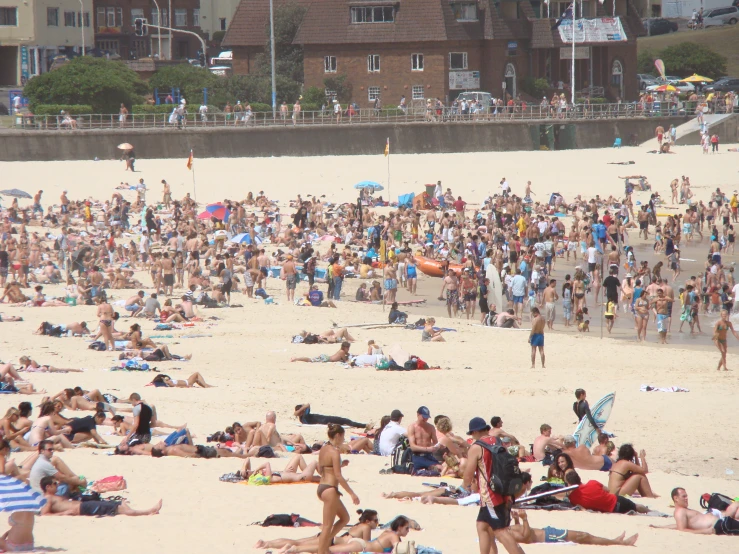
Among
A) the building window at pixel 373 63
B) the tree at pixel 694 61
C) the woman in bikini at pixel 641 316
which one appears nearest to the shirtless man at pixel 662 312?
the woman in bikini at pixel 641 316

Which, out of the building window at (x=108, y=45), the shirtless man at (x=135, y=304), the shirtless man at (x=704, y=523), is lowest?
the shirtless man at (x=704, y=523)

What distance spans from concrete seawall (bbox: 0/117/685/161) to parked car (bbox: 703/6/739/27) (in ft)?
108

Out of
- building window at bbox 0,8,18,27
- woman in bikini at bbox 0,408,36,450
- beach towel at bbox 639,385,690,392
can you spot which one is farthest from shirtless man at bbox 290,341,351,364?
building window at bbox 0,8,18,27

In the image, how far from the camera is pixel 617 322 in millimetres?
20734

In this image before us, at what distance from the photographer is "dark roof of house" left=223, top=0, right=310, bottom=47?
52.4 metres

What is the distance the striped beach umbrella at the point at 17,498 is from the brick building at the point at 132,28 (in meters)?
57.5

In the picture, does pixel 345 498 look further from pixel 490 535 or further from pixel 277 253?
pixel 277 253

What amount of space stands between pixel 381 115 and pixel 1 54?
23093 millimetres

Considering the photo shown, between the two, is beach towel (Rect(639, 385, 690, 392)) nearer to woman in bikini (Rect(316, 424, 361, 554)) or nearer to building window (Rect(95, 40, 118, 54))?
woman in bikini (Rect(316, 424, 361, 554))

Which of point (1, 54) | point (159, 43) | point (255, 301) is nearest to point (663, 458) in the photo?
point (255, 301)

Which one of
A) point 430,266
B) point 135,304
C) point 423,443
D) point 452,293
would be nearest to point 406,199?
point 430,266

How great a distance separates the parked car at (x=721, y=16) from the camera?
73.7m

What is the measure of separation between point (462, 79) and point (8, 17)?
23.1 metres

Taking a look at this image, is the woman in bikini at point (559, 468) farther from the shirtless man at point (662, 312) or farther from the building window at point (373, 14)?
the building window at point (373, 14)
